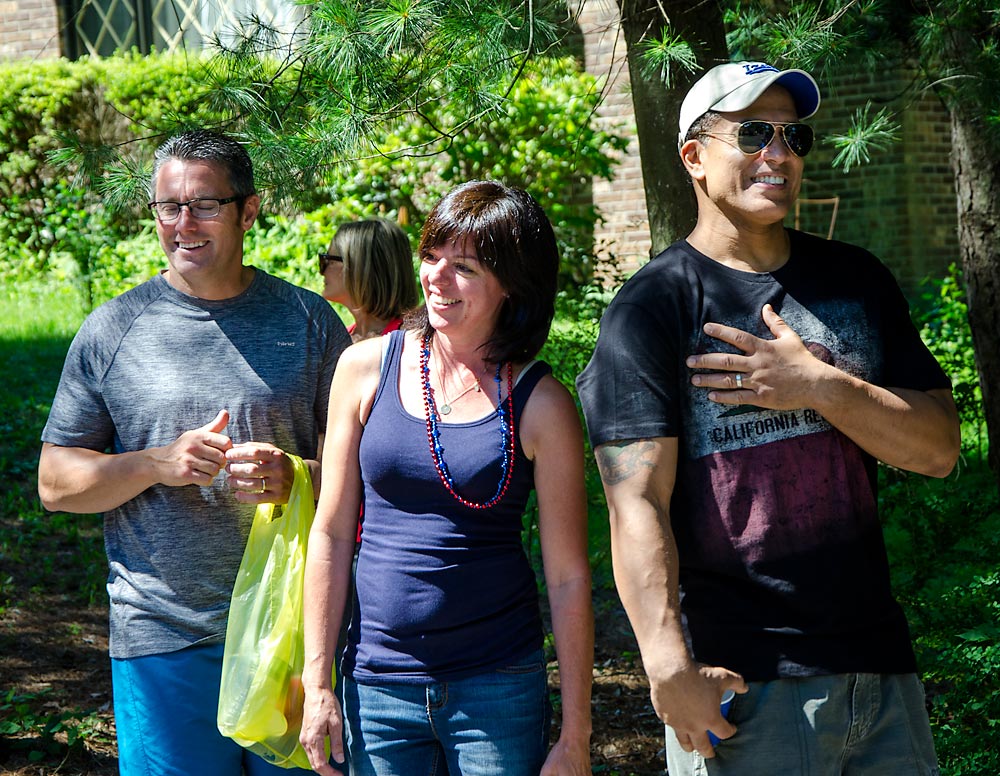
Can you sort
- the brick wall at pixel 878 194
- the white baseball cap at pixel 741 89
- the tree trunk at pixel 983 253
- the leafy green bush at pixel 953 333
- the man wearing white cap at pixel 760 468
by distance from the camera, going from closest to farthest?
the man wearing white cap at pixel 760 468 < the white baseball cap at pixel 741 89 < the tree trunk at pixel 983 253 < the leafy green bush at pixel 953 333 < the brick wall at pixel 878 194

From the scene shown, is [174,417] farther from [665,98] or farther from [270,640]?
[665,98]

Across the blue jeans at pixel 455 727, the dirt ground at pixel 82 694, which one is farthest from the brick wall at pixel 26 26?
the blue jeans at pixel 455 727

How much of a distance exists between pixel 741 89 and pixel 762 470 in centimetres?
75

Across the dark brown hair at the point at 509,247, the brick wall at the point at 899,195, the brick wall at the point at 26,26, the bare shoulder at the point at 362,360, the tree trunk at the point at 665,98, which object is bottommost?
the bare shoulder at the point at 362,360

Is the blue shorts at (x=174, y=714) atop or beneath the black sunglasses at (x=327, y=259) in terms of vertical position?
beneath

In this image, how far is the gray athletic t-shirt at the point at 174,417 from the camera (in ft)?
8.89

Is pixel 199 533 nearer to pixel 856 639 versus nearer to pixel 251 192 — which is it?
pixel 251 192

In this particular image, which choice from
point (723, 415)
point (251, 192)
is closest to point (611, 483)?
point (723, 415)

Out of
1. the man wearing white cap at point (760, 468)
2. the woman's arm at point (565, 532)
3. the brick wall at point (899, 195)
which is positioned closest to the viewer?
the man wearing white cap at point (760, 468)

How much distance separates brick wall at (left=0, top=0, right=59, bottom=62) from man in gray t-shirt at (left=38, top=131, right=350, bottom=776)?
1291 cm

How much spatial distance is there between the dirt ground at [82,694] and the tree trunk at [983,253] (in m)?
2.01

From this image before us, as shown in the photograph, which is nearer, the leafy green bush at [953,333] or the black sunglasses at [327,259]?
the black sunglasses at [327,259]

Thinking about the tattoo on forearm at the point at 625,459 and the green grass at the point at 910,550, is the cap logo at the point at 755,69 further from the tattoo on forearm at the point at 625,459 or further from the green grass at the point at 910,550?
the green grass at the point at 910,550

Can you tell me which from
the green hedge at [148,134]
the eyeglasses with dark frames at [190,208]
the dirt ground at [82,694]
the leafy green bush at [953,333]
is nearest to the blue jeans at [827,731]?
the eyeglasses with dark frames at [190,208]
